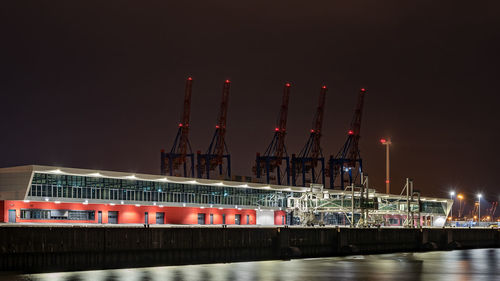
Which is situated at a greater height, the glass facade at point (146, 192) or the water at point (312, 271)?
the glass facade at point (146, 192)

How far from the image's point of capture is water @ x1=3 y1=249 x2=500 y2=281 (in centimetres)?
4559

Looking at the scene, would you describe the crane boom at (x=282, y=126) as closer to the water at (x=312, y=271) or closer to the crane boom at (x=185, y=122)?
the crane boom at (x=185, y=122)

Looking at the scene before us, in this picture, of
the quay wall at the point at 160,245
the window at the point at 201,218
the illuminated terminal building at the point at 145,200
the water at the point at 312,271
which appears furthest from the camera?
the window at the point at 201,218

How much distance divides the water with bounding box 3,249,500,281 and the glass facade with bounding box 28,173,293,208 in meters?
35.2

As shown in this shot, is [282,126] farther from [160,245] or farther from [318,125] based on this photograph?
[160,245]

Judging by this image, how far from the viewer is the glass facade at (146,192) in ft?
277

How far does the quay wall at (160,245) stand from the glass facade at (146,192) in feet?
105

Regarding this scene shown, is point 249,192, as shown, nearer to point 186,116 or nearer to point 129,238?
point 186,116

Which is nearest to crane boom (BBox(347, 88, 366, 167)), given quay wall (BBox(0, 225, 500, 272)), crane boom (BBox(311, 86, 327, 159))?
crane boom (BBox(311, 86, 327, 159))

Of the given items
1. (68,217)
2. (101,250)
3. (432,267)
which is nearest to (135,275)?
(101,250)

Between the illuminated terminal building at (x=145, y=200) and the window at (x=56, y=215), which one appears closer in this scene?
the window at (x=56, y=215)

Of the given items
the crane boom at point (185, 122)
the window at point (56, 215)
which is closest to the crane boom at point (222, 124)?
the crane boom at point (185, 122)

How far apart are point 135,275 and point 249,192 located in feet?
225

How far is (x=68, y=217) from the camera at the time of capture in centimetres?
8588
